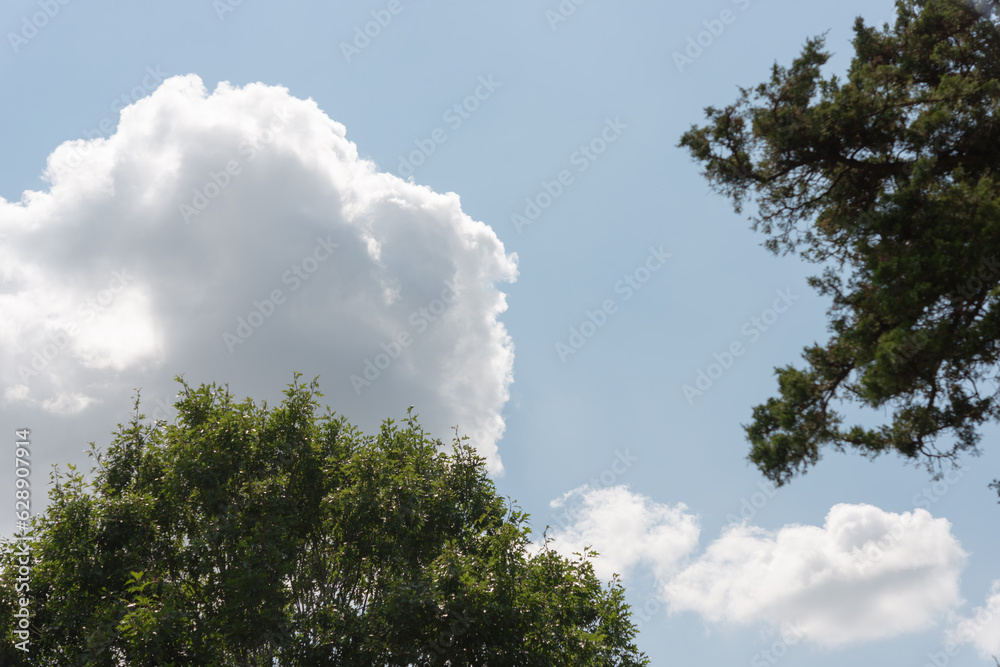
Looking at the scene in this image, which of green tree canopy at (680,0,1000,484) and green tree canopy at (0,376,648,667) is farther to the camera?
green tree canopy at (0,376,648,667)

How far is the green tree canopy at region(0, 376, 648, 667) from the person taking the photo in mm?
12938

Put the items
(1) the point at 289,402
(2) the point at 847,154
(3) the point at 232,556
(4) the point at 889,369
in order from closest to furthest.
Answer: (4) the point at 889,369, (2) the point at 847,154, (3) the point at 232,556, (1) the point at 289,402

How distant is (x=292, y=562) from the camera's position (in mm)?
13742

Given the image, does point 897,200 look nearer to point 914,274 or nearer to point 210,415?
point 914,274

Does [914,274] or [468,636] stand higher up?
[914,274]

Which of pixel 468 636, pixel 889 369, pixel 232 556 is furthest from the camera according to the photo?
pixel 232 556

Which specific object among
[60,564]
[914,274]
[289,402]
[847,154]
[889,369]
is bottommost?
[60,564]

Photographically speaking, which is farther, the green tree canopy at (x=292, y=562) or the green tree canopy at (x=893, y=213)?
the green tree canopy at (x=292, y=562)

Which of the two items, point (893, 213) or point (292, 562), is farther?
point (292, 562)

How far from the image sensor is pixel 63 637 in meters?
15.8

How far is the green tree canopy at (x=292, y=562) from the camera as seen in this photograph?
12.9m

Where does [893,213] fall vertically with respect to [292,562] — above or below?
above

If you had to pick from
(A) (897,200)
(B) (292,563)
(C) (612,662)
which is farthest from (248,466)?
(A) (897,200)

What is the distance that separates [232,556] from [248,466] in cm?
232
